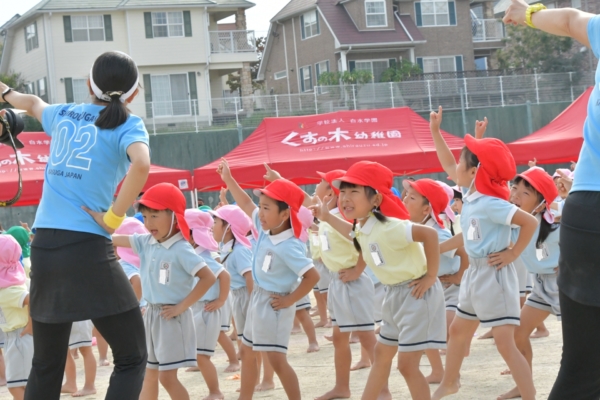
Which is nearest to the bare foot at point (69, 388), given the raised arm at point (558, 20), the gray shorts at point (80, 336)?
the gray shorts at point (80, 336)

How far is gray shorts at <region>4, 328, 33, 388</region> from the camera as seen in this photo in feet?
21.0

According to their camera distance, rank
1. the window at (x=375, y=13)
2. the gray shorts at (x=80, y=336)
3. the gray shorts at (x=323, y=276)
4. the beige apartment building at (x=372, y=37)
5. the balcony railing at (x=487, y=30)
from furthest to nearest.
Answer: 1. the balcony railing at (x=487, y=30)
2. the window at (x=375, y=13)
3. the beige apartment building at (x=372, y=37)
4. the gray shorts at (x=323, y=276)
5. the gray shorts at (x=80, y=336)

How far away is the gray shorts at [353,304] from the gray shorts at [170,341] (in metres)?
1.41

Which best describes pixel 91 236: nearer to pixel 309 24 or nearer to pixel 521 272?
pixel 521 272

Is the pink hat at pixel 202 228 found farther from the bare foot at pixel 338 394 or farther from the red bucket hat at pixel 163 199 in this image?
the bare foot at pixel 338 394

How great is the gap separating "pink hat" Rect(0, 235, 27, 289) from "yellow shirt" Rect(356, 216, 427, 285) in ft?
9.54

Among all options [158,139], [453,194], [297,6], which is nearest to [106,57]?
[453,194]

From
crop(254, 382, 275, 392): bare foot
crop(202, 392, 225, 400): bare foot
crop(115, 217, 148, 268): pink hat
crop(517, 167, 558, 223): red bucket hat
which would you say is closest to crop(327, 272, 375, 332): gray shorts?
crop(254, 382, 275, 392): bare foot

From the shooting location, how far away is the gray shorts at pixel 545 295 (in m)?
6.15

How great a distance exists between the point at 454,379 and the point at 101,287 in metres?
3.08

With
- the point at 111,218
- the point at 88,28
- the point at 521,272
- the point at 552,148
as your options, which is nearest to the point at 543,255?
the point at 521,272

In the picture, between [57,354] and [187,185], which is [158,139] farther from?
[57,354]

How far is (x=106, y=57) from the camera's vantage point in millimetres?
4223

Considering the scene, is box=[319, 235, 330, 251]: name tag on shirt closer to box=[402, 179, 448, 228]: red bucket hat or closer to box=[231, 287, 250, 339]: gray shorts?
box=[231, 287, 250, 339]: gray shorts
